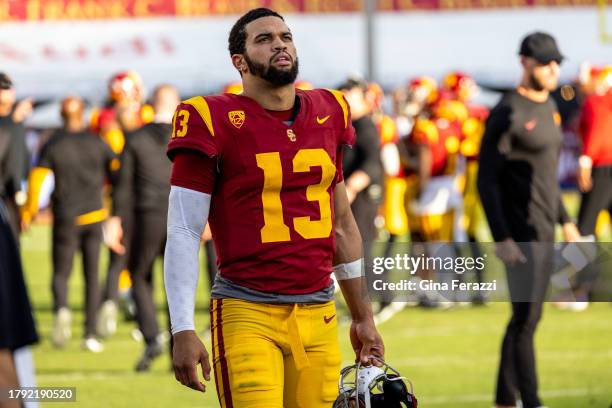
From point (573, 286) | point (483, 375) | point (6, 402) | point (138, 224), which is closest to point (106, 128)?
point (138, 224)

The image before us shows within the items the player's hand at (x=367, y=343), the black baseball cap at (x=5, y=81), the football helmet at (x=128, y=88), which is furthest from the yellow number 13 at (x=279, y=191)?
the football helmet at (x=128, y=88)

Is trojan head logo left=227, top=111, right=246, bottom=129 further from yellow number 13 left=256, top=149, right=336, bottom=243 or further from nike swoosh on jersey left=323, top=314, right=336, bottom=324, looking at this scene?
nike swoosh on jersey left=323, top=314, right=336, bottom=324

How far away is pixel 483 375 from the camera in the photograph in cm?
1000

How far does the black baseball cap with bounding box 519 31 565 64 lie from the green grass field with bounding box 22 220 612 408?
2.19m

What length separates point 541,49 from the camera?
7859mm

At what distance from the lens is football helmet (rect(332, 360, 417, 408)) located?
4.96 m

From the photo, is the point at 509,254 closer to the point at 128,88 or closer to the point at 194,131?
the point at 194,131

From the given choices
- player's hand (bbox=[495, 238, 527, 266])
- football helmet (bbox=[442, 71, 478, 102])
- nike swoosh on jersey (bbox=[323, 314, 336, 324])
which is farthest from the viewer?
football helmet (bbox=[442, 71, 478, 102])

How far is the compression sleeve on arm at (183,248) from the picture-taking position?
4.96 metres

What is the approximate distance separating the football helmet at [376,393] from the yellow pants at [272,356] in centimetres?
12

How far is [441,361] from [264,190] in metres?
5.83

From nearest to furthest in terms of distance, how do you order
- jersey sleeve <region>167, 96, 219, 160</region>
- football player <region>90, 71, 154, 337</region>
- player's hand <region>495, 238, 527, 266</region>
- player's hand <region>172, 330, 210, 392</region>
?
player's hand <region>172, 330, 210, 392</region>, jersey sleeve <region>167, 96, 219, 160</region>, player's hand <region>495, 238, 527, 266</region>, football player <region>90, 71, 154, 337</region>

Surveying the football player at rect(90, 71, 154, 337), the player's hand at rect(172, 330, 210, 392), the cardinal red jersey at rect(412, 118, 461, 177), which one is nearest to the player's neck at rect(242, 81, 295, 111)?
the player's hand at rect(172, 330, 210, 392)

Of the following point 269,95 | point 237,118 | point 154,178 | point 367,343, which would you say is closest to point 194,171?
point 237,118
